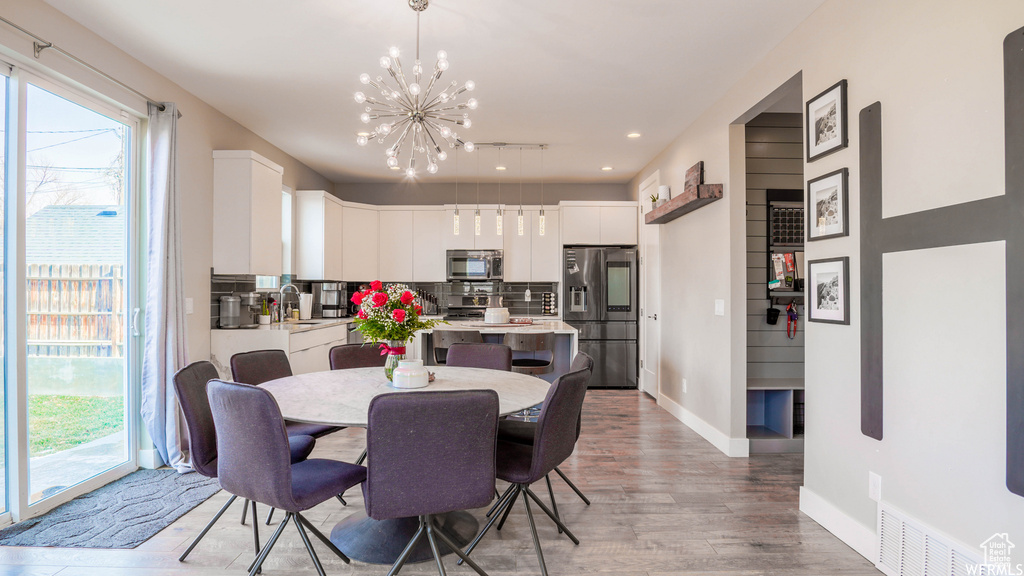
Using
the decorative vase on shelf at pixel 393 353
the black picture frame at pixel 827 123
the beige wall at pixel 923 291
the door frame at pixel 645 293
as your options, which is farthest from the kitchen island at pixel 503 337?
the black picture frame at pixel 827 123

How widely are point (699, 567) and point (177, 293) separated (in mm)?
3403

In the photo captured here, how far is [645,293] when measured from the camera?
5.70m

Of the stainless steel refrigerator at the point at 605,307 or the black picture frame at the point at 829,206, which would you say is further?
the stainless steel refrigerator at the point at 605,307

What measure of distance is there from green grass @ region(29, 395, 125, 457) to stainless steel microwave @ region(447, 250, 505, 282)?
3757mm

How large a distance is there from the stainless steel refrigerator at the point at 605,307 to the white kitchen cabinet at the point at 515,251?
57 centimetres

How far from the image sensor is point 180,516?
2516 mm

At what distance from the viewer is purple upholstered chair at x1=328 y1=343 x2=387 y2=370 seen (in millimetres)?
3178

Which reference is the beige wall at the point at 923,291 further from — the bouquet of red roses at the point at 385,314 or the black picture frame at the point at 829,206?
the bouquet of red roses at the point at 385,314

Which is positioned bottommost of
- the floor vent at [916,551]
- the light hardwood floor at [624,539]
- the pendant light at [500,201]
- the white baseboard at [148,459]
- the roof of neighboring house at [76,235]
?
the light hardwood floor at [624,539]

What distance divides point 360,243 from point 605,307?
10.3 feet

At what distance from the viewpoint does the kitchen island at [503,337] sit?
435cm

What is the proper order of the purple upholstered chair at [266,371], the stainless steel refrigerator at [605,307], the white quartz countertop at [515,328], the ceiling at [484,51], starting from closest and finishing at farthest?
the ceiling at [484,51], the purple upholstered chair at [266,371], the white quartz countertop at [515,328], the stainless steel refrigerator at [605,307]

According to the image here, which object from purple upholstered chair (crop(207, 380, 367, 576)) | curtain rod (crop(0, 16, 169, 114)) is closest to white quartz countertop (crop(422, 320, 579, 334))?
purple upholstered chair (crop(207, 380, 367, 576))

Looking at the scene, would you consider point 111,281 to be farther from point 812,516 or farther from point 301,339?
point 812,516
